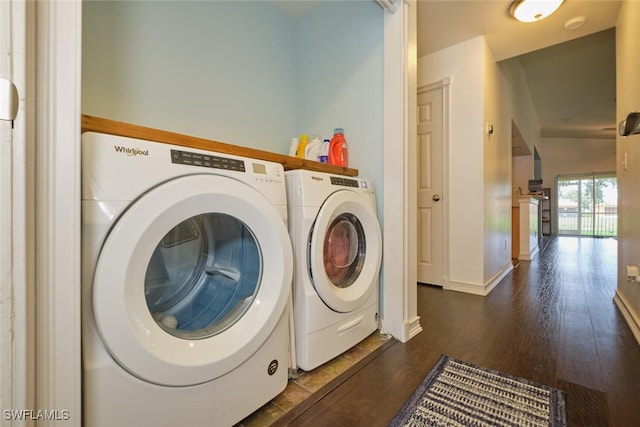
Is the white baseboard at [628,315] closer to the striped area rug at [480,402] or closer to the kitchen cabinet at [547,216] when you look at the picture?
the striped area rug at [480,402]

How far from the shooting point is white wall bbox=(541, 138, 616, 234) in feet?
24.8

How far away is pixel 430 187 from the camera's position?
8.64 ft

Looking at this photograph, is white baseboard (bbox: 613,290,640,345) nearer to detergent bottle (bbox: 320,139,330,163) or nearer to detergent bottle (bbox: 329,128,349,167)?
detergent bottle (bbox: 329,128,349,167)

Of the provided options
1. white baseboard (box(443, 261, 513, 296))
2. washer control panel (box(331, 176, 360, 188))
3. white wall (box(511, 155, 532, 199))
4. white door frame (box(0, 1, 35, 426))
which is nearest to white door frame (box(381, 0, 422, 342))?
washer control panel (box(331, 176, 360, 188))

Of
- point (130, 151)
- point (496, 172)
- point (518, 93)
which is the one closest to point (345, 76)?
point (130, 151)

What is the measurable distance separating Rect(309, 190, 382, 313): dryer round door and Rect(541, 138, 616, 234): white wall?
9.55m

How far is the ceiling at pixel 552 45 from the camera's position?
77.4 inches

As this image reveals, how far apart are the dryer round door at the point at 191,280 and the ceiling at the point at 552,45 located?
2034 millimetres

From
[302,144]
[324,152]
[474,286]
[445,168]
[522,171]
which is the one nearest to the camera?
[324,152]

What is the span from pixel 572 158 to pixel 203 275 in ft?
35.1

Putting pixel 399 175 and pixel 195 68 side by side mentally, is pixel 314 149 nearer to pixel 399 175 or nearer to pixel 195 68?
pixel 399 175

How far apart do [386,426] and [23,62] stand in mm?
1315

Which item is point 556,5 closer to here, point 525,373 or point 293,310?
point 525,373

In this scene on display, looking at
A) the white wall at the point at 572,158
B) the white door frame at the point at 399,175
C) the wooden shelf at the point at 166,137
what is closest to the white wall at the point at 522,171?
the white wall at the point at 572,158
